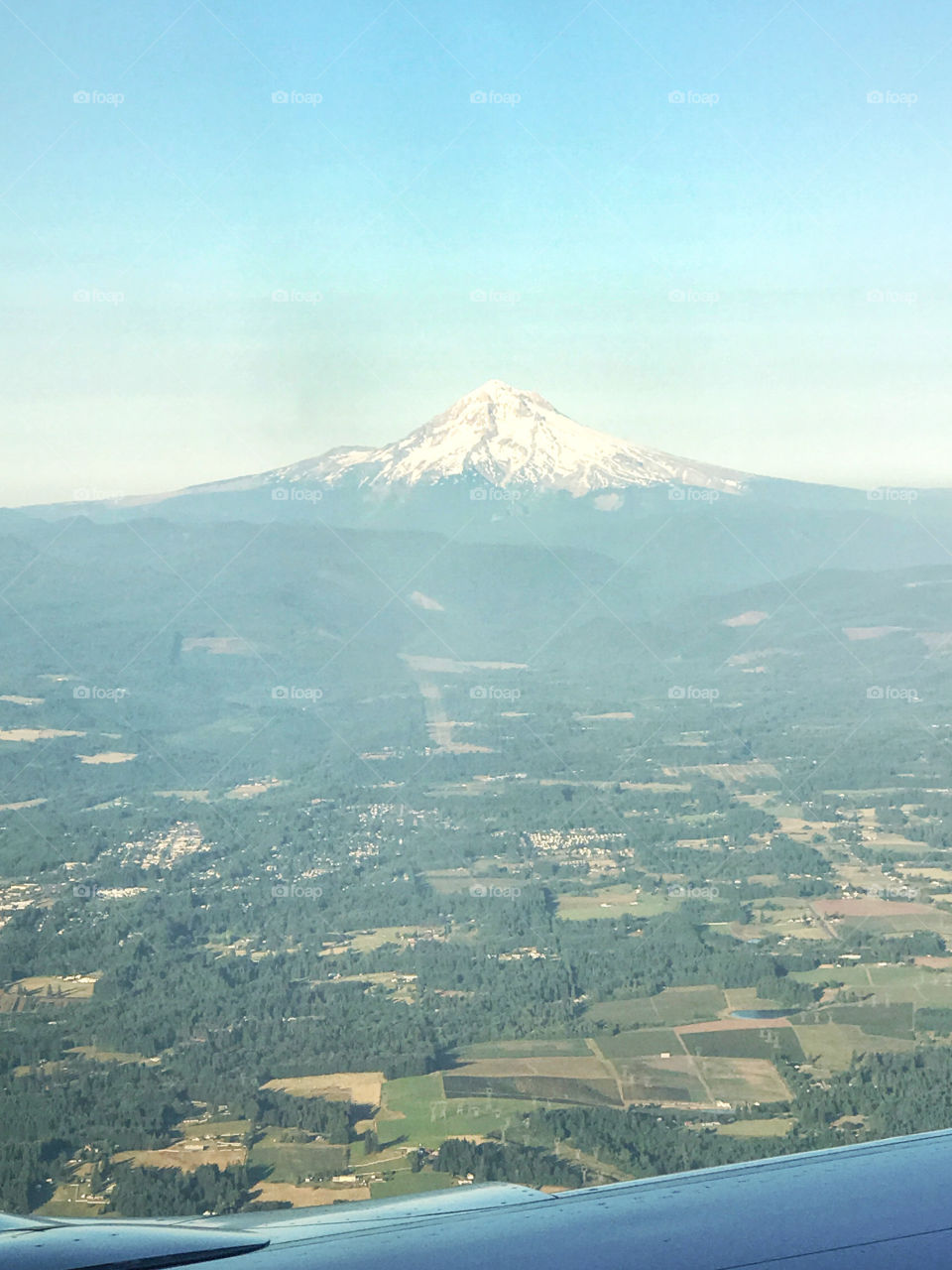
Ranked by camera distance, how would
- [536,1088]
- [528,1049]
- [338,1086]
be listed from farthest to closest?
[528,1049]
[338,1086]
[536,1088]

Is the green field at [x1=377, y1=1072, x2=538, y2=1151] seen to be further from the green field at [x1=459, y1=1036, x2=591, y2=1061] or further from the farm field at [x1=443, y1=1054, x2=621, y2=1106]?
the green field at [x1=459, y1=1036, x2=591, y2=1061]

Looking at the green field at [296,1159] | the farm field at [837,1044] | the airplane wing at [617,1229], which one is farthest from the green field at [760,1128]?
the airplane wing at [617,1229]

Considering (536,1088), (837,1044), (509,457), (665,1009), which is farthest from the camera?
(509,457)

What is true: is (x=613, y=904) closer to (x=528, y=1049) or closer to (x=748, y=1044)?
(x=528, y=1049)

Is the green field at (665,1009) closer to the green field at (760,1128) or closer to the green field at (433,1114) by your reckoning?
the green field at (433,1114)

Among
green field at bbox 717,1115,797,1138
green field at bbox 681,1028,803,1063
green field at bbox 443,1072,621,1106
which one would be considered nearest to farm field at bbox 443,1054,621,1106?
green field at bbox 443,1072,621,1106

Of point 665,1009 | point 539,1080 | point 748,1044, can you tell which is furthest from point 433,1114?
point 665,1009

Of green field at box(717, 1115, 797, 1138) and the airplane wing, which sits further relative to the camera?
green field at box(717, 1115, 797, 1138)
